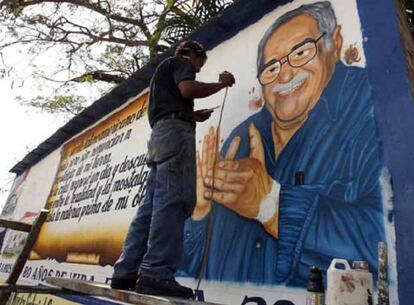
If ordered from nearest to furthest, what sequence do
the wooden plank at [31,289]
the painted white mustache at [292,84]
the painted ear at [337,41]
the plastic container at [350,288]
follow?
the plastic container at [350,288], the painted ear at [337,41], the painted white mustache at [292,84], the wooden plank at [31,289]

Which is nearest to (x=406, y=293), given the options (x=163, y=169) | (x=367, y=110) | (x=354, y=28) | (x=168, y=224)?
(x=367, y=110)

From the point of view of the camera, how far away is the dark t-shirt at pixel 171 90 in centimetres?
259

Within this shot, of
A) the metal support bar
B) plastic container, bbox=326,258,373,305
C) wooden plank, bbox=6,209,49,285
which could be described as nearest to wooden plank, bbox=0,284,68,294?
the metal support bar

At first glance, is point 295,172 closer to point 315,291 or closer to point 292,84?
point 292,84

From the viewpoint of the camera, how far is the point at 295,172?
2.69 metres

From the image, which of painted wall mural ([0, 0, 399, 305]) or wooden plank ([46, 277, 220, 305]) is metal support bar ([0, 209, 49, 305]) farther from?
painted wall mural ([0, 0, 399, 305])

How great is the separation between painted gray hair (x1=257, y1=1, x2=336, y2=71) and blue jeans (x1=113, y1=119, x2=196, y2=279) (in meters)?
1.15

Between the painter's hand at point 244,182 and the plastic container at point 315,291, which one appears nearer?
the plastic container at point 315,291

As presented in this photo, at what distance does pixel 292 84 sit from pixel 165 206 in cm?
137

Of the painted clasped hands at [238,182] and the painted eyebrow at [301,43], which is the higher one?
the painted eyebrow at [301,43]

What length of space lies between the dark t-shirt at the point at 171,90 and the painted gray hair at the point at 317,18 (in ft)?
3.21

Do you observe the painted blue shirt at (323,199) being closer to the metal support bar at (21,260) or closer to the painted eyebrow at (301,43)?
the painted eyebrow at (301,43)

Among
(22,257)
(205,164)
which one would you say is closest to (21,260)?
(22,257)

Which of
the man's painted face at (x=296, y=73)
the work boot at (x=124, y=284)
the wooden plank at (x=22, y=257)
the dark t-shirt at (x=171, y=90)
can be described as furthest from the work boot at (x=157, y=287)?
the wooden plank at (x=22, y=257)
